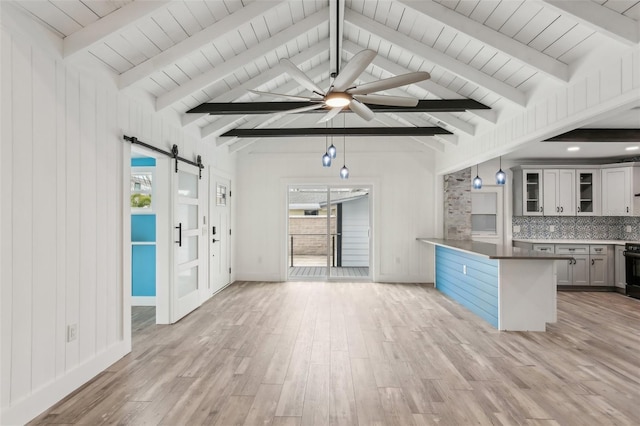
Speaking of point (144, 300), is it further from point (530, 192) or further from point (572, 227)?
point (572, 227)

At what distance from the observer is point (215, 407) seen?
2.41 m

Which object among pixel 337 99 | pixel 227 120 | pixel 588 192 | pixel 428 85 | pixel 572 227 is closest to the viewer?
pixel 337 99

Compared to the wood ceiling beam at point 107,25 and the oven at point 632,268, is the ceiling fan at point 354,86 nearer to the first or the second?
the wood ceiling beam at point 107,25

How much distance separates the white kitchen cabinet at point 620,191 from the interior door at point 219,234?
24.1 ft

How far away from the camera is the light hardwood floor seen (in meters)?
2.34

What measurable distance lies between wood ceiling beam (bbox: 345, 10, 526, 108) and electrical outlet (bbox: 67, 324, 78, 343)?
155 inches

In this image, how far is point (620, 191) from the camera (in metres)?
6.38

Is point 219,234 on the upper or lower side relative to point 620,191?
lower

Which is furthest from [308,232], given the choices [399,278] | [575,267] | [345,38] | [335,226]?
[575,267]

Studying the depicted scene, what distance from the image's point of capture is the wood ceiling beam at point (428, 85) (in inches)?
177

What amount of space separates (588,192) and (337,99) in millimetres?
6272

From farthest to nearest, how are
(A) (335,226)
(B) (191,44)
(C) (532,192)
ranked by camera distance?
(A) (335,226) → (C) (532,192) → (B) (191,44)

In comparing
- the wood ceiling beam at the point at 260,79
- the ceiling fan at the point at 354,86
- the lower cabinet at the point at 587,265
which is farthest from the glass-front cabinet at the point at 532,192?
the wood ceiling beam at the point at 260,79

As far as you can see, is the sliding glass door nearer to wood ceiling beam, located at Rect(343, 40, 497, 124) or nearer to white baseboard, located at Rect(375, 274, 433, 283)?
white baseboard, located at Rect(375, 274, 433, 283)
